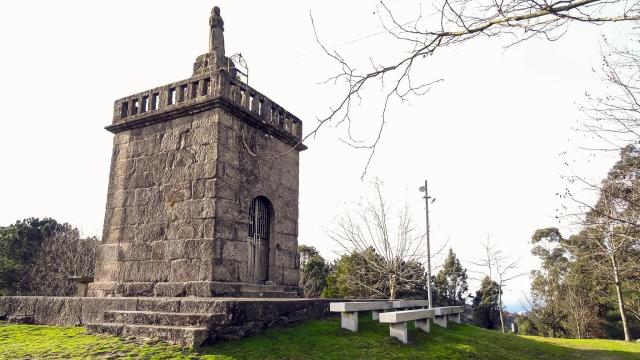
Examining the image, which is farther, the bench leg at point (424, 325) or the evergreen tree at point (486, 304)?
the evergreen tree at point (486, 304)

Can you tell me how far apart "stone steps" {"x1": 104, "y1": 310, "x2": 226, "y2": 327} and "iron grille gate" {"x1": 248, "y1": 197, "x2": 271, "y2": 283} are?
2.64 metres

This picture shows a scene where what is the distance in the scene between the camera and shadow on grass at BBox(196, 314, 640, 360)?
5344mm

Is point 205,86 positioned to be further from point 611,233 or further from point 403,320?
point 611,233

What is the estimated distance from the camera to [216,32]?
9352 millimetres

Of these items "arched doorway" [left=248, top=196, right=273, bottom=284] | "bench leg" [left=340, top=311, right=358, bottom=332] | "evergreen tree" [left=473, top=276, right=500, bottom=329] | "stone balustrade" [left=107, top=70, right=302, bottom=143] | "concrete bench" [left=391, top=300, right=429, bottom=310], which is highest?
"stone balustrade" [left=107, top=70, right=302, bottom=143]

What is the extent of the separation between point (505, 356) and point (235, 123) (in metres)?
6.26

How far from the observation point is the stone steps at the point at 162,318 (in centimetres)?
545

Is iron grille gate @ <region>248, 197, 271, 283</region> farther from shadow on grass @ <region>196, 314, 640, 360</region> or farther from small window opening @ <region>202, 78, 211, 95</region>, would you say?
small window opening @ <region>202, 78, 211, 95</region>

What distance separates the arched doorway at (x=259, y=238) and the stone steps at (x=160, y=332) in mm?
2850

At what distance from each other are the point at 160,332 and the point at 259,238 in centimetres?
361

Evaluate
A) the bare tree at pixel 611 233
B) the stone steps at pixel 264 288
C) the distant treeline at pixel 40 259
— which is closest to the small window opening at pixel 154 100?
the stone steps at pixel 264 288

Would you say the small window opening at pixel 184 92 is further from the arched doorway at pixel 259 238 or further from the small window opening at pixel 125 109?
the arched doorway at pixel 259 238

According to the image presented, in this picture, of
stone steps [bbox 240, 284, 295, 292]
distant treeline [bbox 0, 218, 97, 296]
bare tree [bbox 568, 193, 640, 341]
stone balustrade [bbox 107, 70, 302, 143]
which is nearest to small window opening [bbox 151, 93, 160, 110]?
stone balustrade [bbox 107, 70, 302, 143]

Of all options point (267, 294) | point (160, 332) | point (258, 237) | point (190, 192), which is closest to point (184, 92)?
point (190, 192)
